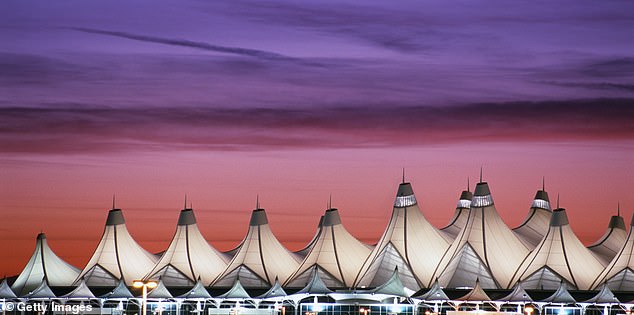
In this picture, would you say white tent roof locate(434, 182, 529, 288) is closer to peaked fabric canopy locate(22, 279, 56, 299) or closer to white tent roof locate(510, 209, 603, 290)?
white tent roof locate(510, 209, 603, 290)

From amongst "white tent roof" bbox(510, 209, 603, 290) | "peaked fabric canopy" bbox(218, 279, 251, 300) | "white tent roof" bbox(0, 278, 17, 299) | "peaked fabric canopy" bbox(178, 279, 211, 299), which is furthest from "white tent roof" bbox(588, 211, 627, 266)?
"white tent roof" bbox(0, 278, 17, 299)

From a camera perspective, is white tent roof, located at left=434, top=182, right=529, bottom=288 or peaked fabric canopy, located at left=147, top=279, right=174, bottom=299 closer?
peaked fabric canopy, located at left=147, top=279, right=174, bottom=299

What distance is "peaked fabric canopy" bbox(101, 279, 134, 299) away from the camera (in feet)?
299

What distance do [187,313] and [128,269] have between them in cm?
682

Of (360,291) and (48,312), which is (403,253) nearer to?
(360,291)

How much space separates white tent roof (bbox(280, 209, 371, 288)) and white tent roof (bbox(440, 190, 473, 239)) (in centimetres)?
772

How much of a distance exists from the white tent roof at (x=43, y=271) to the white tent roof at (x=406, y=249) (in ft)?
75.0

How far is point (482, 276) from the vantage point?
299 ft

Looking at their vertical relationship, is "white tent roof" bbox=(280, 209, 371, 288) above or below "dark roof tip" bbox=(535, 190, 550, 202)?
below

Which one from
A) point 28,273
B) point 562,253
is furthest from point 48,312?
point 562,253

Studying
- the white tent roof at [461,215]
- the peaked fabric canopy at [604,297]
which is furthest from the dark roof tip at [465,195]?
the peaked fabric canopy at [604,297]

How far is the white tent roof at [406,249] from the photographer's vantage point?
93.6m

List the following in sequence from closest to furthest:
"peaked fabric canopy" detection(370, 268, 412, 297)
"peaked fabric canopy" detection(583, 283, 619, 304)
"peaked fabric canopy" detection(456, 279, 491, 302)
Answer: "peaked fabric canopy" detection(583, 283, 619, 304) < "peaked fabric canopy" detection(456, 279, 491, 302) < "peaked fabric canopy" detection(370, 268, 412, 297)

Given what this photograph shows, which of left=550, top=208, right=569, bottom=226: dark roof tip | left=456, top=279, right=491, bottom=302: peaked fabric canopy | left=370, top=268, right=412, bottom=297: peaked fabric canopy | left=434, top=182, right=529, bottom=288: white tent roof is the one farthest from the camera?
left=434, top=182, right=529, bottom=288: white tent roof
